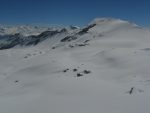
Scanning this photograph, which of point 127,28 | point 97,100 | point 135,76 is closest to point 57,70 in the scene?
point 135,76

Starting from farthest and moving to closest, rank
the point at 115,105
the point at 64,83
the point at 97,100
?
the point at 64,83
the point at 97,100
the point at 115,105

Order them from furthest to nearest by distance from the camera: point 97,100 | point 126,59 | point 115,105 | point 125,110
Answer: point 126,59 → point 97,100 → point 115,105 → point 125,110

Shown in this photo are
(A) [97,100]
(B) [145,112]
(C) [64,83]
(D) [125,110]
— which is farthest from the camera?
(C) [64,83]

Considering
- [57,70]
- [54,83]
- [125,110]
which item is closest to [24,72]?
[57,70]

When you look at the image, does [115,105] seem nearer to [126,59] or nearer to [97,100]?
[97,100]

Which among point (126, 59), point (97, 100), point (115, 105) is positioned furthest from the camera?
point (126, 59)

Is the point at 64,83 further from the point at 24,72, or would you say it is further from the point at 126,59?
the point at 24,72

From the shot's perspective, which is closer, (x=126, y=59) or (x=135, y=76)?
(x=135, y=76)

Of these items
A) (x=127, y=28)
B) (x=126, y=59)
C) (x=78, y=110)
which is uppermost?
(x=127, y=28)

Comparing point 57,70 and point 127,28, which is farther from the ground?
point 127,28
